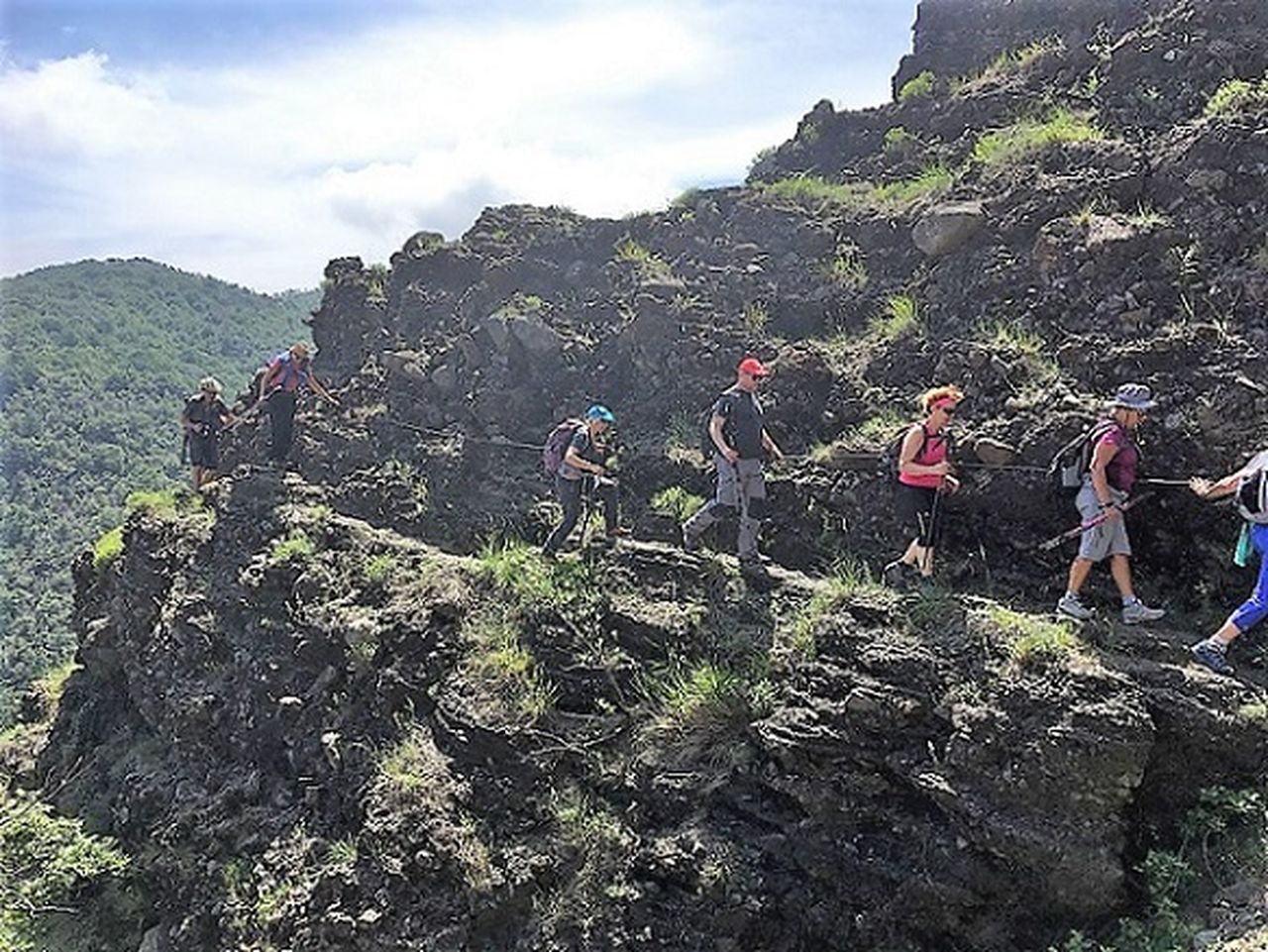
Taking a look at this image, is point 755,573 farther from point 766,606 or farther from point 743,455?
point 743,455

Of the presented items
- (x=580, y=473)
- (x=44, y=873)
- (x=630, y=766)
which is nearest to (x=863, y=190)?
(x=580, y=473)

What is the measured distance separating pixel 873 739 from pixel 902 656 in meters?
0.65

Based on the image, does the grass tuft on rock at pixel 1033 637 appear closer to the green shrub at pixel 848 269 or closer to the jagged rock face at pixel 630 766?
the jagged rock face at pixel 630 766

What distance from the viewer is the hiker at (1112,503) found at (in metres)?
7.23

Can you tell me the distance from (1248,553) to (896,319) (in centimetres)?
496

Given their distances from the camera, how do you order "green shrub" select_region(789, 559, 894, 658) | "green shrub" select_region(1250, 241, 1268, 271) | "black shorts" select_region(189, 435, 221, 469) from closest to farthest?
"green shrub" select_region(789, 559, 894, 658)
"green shrub" select_region(1250, 241, 1268, 271)
"black shorts" select_region(189, 435, 221, 469)

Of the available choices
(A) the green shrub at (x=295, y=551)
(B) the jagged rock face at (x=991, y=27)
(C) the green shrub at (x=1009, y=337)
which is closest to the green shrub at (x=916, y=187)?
(B) the jagged rock face at (x=991, y=27)

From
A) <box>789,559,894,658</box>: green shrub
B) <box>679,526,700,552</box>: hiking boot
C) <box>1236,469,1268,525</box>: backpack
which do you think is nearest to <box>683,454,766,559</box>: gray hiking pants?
<box>679,526,700,552</box>: hiking boot

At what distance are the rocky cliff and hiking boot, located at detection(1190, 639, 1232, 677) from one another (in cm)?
32

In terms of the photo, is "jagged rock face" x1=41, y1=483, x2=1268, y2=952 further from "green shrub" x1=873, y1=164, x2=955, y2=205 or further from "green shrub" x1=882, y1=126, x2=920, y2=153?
"green shrub" x1=882, y1=126, x2=920, y2=153

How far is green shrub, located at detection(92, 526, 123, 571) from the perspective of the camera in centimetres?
1485

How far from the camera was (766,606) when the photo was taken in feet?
28.1

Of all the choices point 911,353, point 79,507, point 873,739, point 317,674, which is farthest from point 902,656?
point 79,507

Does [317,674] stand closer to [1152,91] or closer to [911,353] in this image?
[911,353]
